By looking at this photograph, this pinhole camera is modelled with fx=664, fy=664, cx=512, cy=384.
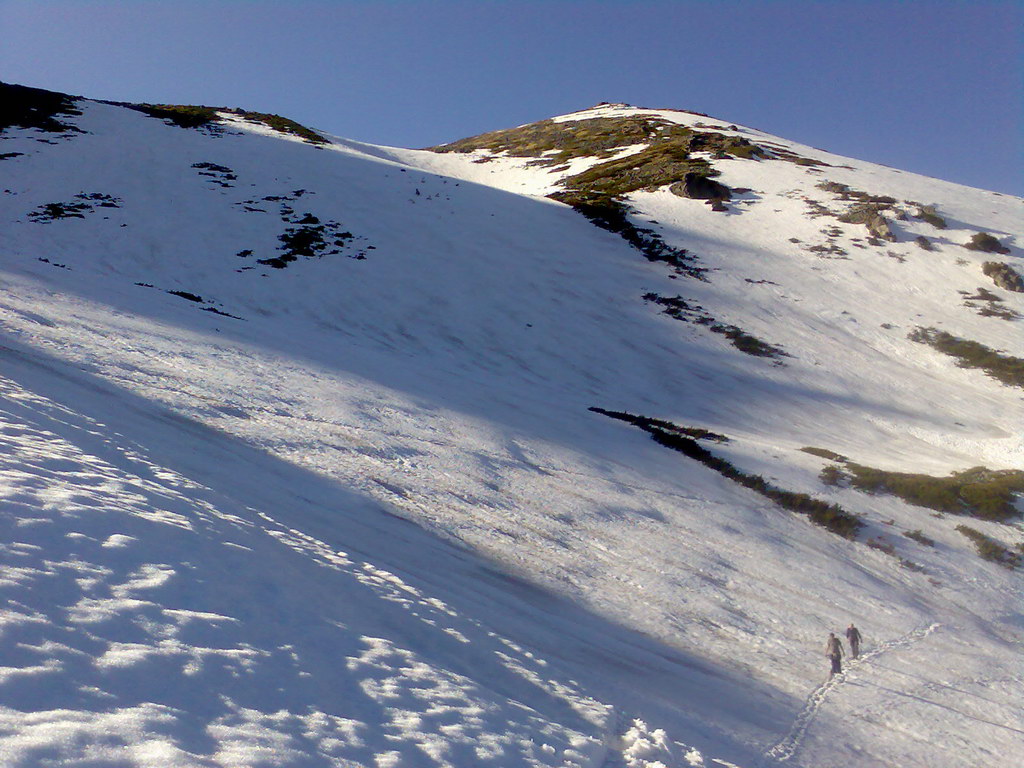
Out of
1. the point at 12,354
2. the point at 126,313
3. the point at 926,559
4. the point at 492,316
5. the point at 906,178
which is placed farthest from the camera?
the point at 906,178

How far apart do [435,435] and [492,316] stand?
14.5 meters

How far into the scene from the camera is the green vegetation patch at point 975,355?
3050 cm

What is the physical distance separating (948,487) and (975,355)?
15855 mm

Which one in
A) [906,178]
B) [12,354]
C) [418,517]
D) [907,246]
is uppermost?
[906,178]

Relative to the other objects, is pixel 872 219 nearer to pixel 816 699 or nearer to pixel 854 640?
pixel 854 640

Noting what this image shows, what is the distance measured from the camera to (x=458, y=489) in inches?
606

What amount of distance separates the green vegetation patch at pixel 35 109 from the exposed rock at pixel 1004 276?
5820cm

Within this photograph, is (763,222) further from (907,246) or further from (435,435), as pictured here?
(435,435)

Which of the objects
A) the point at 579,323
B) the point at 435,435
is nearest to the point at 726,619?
the point at 435,435

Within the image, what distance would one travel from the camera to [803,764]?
9359mm

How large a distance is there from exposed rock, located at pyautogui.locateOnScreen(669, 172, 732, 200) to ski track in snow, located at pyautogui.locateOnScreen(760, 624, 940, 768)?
4090cm

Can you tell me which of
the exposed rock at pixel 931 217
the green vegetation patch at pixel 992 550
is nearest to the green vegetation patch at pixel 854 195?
the exposed rock at pixel 931 217

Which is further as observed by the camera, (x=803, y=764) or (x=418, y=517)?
(x=418, y=517)

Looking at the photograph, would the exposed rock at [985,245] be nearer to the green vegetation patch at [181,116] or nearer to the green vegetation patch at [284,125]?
the green vegetation patch at [284,125]
